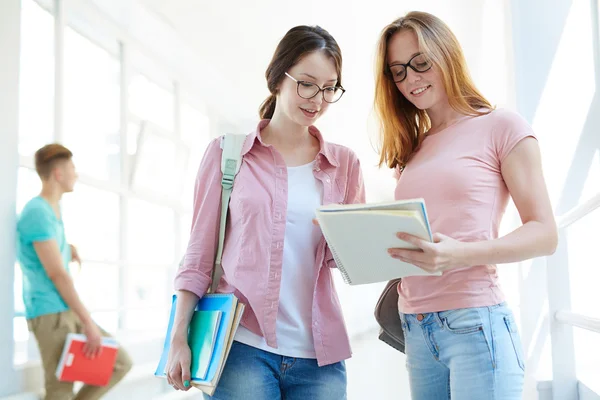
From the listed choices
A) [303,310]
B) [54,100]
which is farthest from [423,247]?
[54,100]

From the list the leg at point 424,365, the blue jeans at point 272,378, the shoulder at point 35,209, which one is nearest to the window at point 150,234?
the shoulder at point 35,209

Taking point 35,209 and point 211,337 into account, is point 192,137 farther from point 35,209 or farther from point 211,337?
point 211,337

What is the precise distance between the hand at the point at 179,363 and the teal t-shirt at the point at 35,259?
4.53 feet

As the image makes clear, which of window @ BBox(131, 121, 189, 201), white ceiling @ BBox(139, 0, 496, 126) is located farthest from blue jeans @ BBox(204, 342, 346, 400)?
white ceiling @ BBox(139, 0, 496, 126)

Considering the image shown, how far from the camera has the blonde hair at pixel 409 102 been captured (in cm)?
141

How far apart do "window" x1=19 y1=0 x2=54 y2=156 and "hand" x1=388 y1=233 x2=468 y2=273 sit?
2.06 m

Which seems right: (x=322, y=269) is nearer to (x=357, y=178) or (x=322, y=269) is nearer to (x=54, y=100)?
(x=357, y=178)

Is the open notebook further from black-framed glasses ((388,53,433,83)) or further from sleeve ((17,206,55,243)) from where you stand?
sleeve ((17,206,55,243))

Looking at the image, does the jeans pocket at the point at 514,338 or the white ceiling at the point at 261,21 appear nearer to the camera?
the jeans pocket at the point at 514,338

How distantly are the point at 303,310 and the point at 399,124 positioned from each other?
56cm

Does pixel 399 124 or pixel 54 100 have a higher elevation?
pixel 54 100

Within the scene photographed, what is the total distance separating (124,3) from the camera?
3.46 meters

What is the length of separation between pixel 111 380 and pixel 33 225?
87 cm

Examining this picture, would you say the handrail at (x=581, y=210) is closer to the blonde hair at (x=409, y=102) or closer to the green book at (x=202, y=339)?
the blonde hair at (x=409, y=102)
